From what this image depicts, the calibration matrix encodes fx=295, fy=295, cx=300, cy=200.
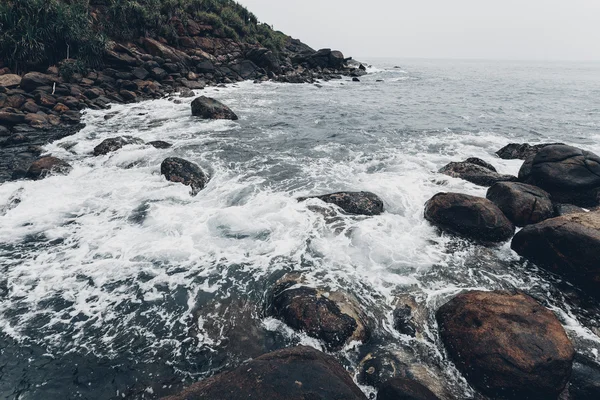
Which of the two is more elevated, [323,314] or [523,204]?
[523,204]

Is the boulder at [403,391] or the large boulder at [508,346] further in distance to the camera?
the large boulder at [508,346]

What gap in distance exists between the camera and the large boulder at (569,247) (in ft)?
20.4

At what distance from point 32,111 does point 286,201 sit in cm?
1666

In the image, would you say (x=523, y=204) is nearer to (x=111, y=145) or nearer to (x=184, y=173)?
(x=184, y=173)

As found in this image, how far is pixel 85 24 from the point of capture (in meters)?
24.2

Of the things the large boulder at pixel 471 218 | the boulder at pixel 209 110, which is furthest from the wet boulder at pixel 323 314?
the boulder at pixel 209 110

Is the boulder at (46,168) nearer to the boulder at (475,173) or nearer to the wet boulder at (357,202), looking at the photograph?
the wet boulder at (357,202)

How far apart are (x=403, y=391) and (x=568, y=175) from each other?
9479 mm

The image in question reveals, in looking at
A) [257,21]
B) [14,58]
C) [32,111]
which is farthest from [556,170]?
[257,21]

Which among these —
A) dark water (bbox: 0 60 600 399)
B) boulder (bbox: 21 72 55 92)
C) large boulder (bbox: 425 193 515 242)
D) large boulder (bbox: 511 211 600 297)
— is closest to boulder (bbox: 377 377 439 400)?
dark water (bbox: 0 60 600 399)

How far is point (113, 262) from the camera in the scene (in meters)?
6.95

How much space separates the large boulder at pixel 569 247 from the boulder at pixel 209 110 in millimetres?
17179

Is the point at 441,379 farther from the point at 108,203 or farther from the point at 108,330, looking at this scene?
the point at 108,203

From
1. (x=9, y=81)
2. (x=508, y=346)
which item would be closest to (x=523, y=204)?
(x=508, y=346)
